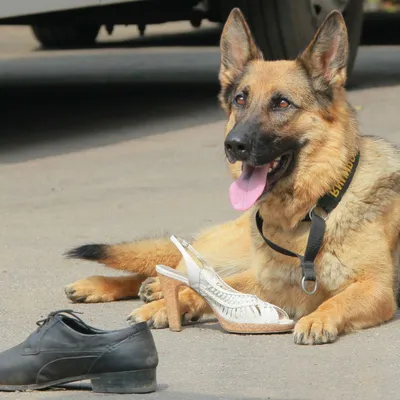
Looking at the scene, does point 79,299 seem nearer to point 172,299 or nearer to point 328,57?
point 172,299

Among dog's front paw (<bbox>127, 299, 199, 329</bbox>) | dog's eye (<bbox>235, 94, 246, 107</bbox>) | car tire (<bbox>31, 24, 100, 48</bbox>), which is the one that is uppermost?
dog's eye (<bbox>235, 94, 246, 107</bbox>)

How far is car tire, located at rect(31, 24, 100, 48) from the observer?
62.5ft

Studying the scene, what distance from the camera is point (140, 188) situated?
8.73 meters

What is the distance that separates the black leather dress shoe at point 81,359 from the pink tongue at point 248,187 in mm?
1275

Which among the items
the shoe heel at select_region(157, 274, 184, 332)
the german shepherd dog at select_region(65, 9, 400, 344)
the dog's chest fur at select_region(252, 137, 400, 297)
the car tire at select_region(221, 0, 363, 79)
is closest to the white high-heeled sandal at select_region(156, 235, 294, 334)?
the shoe heel at select_region(157, 274, 184, 332)

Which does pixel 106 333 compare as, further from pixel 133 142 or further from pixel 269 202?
pixel 133 142

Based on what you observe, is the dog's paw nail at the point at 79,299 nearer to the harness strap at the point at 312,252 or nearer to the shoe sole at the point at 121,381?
the harness strap at the point at 312,252

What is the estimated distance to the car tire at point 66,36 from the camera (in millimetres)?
19062

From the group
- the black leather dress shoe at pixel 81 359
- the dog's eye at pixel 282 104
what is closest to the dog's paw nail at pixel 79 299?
the dog's eye at pixel 282 104

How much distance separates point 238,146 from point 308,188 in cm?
42

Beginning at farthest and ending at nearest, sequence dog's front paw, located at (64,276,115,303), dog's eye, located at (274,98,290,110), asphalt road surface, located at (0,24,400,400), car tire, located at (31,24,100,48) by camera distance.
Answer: car tire, located at (31,24,100,48) < dog's front paw, located at (64,276,115,303) < dog's eye, located at (274,98,290,110) < asphalt road surface, located at (0,24,400,400)

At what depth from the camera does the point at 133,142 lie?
10.3 metres

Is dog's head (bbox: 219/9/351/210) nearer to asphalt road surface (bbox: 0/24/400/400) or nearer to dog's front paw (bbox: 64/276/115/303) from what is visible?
asphalt road surface (bbox: 0/24/400/400)

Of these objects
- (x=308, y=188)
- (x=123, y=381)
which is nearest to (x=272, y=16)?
(x=308, y=188)
